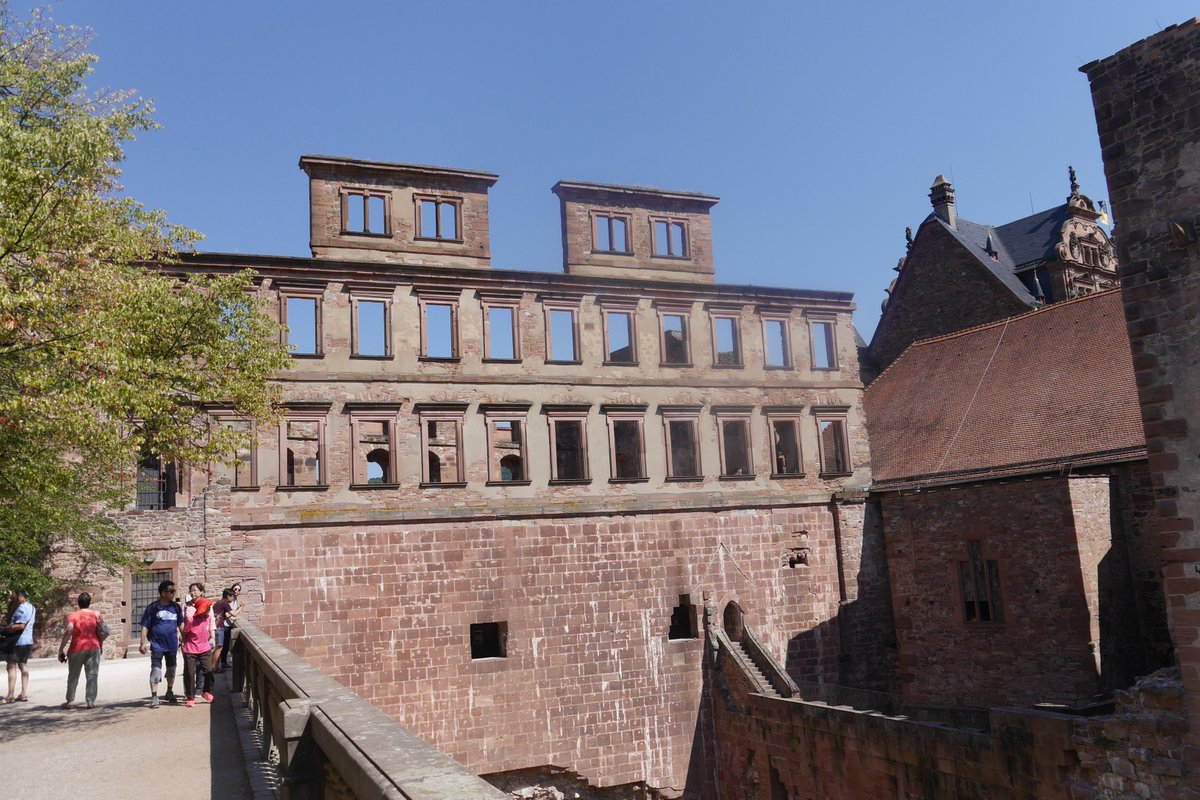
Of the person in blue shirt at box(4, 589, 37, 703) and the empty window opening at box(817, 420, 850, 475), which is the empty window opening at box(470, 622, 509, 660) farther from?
the person in blue shirt at box(4, 589, 37, 703)

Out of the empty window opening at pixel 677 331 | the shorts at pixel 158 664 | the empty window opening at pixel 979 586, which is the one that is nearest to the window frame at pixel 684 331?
the empty window opening at pixel 677 331

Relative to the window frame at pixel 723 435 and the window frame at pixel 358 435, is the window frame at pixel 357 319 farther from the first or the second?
the window frame at pixel 723 435

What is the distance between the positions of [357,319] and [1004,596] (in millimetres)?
16118

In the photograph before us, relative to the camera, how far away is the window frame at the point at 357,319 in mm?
23578

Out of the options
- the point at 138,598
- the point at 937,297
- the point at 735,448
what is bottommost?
the point at 138,598

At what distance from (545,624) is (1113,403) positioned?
14.1 m

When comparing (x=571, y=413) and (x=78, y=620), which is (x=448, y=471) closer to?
(x=571, y=413)

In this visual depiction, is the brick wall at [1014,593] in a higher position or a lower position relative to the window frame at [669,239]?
lower

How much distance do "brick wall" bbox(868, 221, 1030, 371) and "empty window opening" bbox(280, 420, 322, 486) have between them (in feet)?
69.7

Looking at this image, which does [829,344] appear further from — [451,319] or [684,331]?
[451,319]

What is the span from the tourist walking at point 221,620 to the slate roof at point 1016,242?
87.3 ft

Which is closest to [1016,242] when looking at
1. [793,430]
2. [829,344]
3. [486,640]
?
[829,344]

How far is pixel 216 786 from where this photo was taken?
7.83 metres

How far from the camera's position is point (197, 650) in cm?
1342
